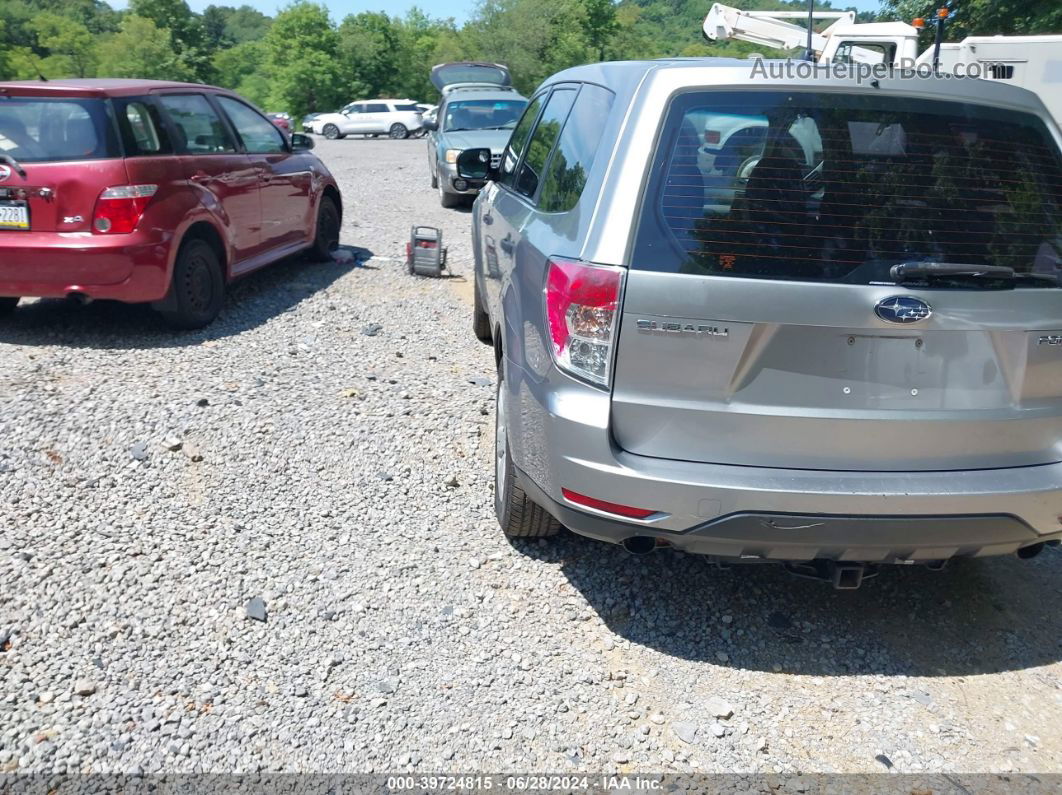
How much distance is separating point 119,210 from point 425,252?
11.1ft

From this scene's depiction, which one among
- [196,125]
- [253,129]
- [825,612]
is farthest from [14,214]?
[825,612]

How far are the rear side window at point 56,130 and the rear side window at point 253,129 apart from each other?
5.28 ft

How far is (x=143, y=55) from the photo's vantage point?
259 feet

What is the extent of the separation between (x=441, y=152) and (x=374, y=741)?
12.0 meters

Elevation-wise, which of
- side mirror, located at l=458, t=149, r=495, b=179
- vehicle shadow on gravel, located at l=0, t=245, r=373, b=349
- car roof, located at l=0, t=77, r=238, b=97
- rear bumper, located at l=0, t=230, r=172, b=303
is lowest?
vehicle shadow on gravel, located at l=0, t=245, r=373, b=349

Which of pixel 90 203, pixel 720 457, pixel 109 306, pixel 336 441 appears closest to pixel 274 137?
pixel 109 306

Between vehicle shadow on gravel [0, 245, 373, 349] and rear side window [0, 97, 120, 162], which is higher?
rear side window [0, 97, 120, 162]

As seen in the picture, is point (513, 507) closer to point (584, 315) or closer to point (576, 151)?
point (584, 315)

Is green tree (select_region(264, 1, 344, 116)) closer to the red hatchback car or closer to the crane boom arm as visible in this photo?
the crane boom arm

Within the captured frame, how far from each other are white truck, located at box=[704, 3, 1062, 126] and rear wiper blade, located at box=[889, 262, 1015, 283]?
5.00 meters

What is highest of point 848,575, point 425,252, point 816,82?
point 816,82

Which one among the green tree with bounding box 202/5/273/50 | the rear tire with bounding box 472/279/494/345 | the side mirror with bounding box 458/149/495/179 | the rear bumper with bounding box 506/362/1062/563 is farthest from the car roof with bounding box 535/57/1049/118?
the green tree with bounding box 202/5/273/50

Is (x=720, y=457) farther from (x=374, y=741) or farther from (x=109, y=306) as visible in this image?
(x=109, y=306)

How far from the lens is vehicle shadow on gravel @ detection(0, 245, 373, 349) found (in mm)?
6594
